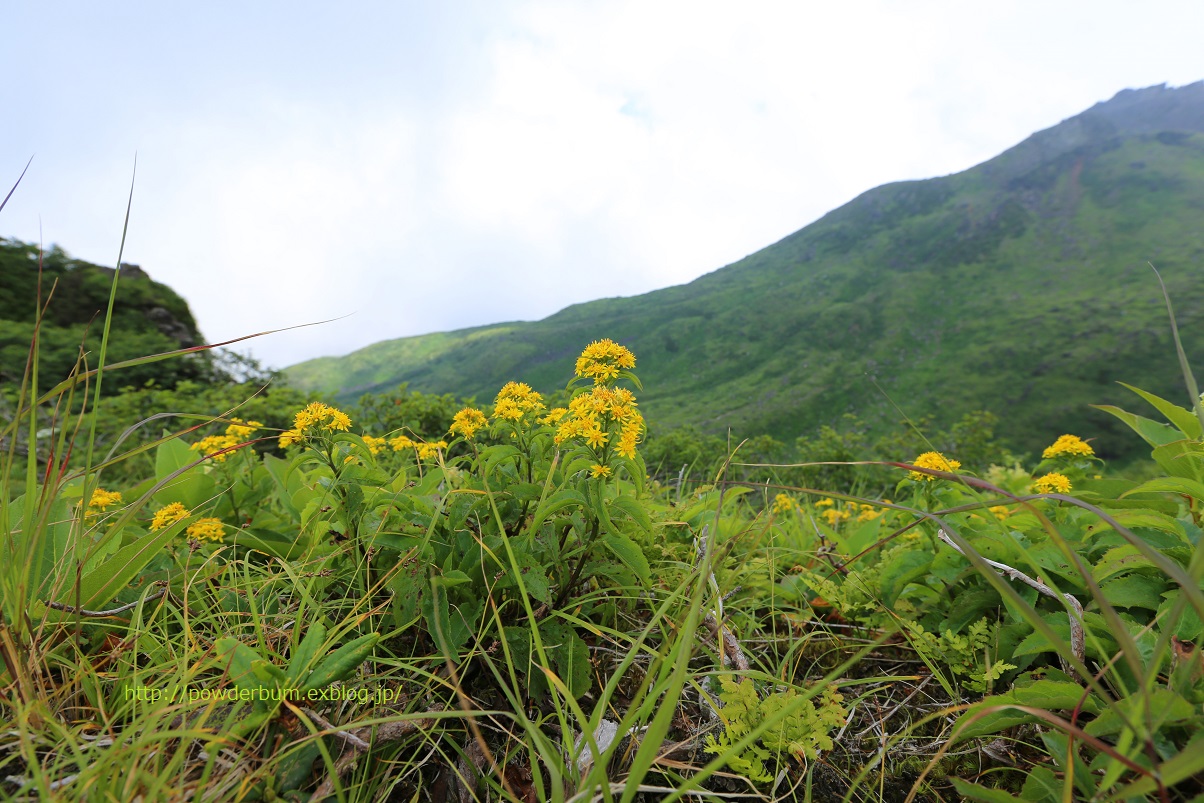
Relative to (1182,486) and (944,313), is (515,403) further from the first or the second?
(944,313)

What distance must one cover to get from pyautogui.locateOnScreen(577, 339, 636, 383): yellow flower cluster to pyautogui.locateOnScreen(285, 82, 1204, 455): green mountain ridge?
6698 centimetres

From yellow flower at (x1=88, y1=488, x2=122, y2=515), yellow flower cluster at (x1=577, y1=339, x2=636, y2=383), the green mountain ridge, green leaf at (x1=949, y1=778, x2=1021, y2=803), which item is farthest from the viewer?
the green mountain ridge

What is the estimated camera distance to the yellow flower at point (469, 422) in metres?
1.83

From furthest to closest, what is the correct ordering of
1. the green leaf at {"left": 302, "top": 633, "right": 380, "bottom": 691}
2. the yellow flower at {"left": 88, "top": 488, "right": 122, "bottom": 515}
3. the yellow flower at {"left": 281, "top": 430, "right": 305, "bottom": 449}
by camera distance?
the yellow flower at {"left": 88, "top": 488, "right": 122, "bottom": 515} → the yellow flower at {"left": 281, "top": 430, "right": 305, "bottom": 449} → the green leaf at {"left": 302, "top": 633, "right": 380, "bottom": 691}

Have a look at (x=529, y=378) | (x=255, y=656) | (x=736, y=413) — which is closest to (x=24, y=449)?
(x=255, y=656)

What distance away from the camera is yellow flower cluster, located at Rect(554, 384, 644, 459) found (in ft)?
4.99

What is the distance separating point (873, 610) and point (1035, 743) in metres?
0.66

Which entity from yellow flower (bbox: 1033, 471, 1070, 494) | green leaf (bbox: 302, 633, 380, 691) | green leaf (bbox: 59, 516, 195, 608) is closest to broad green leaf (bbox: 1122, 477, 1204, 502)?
yellow flower (bbox: 1033, 471, 1070, 494)

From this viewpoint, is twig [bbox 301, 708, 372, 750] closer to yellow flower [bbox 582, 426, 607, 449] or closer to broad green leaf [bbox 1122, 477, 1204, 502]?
yellow flower [bbox 582, 426, 607, 449]

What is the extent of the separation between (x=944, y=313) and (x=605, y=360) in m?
124

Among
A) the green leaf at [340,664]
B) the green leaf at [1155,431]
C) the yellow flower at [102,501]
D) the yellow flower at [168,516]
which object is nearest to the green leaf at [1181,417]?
the green leaf at [1155,431]

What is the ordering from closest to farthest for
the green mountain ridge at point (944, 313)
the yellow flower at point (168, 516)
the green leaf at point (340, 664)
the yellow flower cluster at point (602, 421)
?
the green leaf at point (340, 664) < the yellow flower cluster at point (602, 421) < the yellow flower at point (168, 516) < the green mountain ridge at point (944, 313)

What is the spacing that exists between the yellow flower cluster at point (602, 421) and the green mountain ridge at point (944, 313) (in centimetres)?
6721

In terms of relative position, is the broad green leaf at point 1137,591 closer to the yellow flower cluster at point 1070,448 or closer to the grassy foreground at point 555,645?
the grassy foreground at point 555,645
